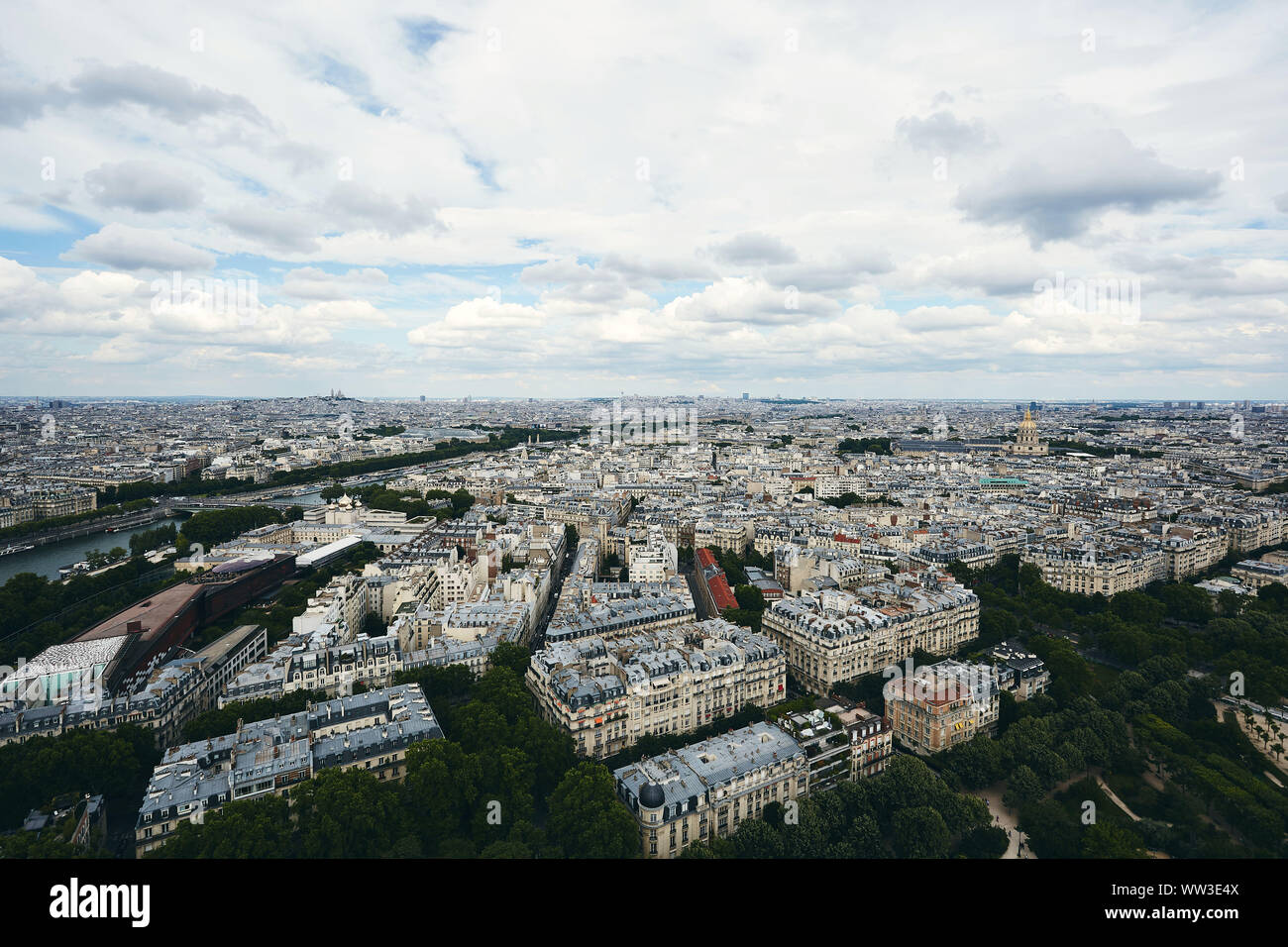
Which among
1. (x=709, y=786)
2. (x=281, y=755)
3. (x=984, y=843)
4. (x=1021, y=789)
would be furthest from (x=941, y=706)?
(x=281, y=755)

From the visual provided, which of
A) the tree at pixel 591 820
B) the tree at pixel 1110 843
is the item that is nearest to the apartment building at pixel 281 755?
the tree at pixel 591 820

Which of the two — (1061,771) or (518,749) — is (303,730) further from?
(1061,771)

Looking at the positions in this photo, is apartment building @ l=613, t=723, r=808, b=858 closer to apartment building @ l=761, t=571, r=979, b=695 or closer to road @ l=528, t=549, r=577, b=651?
apartment building @ l=761, t=571, r=979, b=695

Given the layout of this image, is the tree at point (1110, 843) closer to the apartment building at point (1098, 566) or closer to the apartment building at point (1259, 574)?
the apartment building at point (1098, 566)

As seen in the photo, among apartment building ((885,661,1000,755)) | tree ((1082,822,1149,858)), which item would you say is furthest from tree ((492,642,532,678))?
tree ((1082,822,1149,858))
